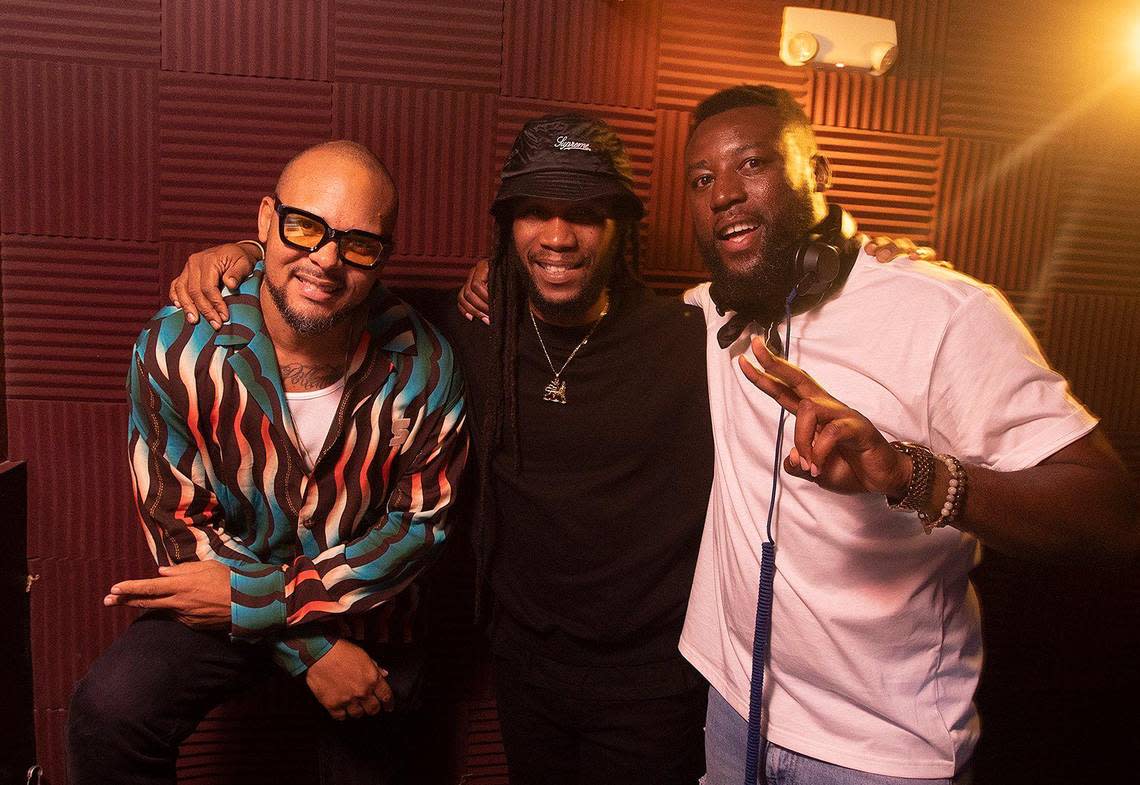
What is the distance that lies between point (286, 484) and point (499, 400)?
1.89ft

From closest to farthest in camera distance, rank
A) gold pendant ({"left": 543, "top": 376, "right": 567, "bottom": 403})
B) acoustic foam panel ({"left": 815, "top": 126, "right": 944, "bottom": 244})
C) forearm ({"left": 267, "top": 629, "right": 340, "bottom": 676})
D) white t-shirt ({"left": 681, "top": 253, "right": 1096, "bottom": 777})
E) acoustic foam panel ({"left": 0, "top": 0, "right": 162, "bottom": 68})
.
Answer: white t-shirt ({"left": 681, "top": 253, "right": 1096, "bottom": 777}) → forearm ({"left": 267, "top": 629, "right": 340, "bottom": 676}) → gold pendant ({"left": 543, "top": 376, "right": 567, "bottom": 403}) → acoustic foam panel ({"left": 0, "top": 0, "right": 162, "bottom": 68}) → acoustic foam panel ({"left": 815, "top": 126, "right": 944, "bottom": 244})

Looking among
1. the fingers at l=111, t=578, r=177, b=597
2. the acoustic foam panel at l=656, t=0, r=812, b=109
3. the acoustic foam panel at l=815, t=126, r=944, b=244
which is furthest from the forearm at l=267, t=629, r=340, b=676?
the acoustic foam panel at l=815, t=126, r=944, b=244

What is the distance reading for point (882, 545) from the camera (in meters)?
1.52

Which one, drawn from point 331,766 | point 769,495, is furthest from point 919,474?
point 331,766

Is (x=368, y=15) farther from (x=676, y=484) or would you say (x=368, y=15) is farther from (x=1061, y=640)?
(x=1061, y=640)

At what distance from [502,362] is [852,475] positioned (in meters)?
1.02

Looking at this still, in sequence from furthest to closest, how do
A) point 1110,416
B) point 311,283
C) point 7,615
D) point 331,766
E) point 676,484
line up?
point 1110,416
point 7,615
point 331,766
point 676,484
point 311,283

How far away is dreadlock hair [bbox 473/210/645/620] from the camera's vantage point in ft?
6.45

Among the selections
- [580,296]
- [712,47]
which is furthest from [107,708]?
[712,47]

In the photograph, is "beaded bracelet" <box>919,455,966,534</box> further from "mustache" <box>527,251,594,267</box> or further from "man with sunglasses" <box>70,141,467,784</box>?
"man with sunglasses" <box>70,141,467,784</box>

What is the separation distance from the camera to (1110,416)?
2.94 metres

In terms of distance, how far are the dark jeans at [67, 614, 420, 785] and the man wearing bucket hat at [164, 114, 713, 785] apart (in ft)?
1.69

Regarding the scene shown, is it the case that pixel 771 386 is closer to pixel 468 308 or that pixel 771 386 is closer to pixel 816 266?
pixel 816 266

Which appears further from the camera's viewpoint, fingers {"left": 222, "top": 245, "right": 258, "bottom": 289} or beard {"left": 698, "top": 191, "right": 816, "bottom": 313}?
fingers {"left": 222, "top": 245, "right": 258, "bottom": 289}
